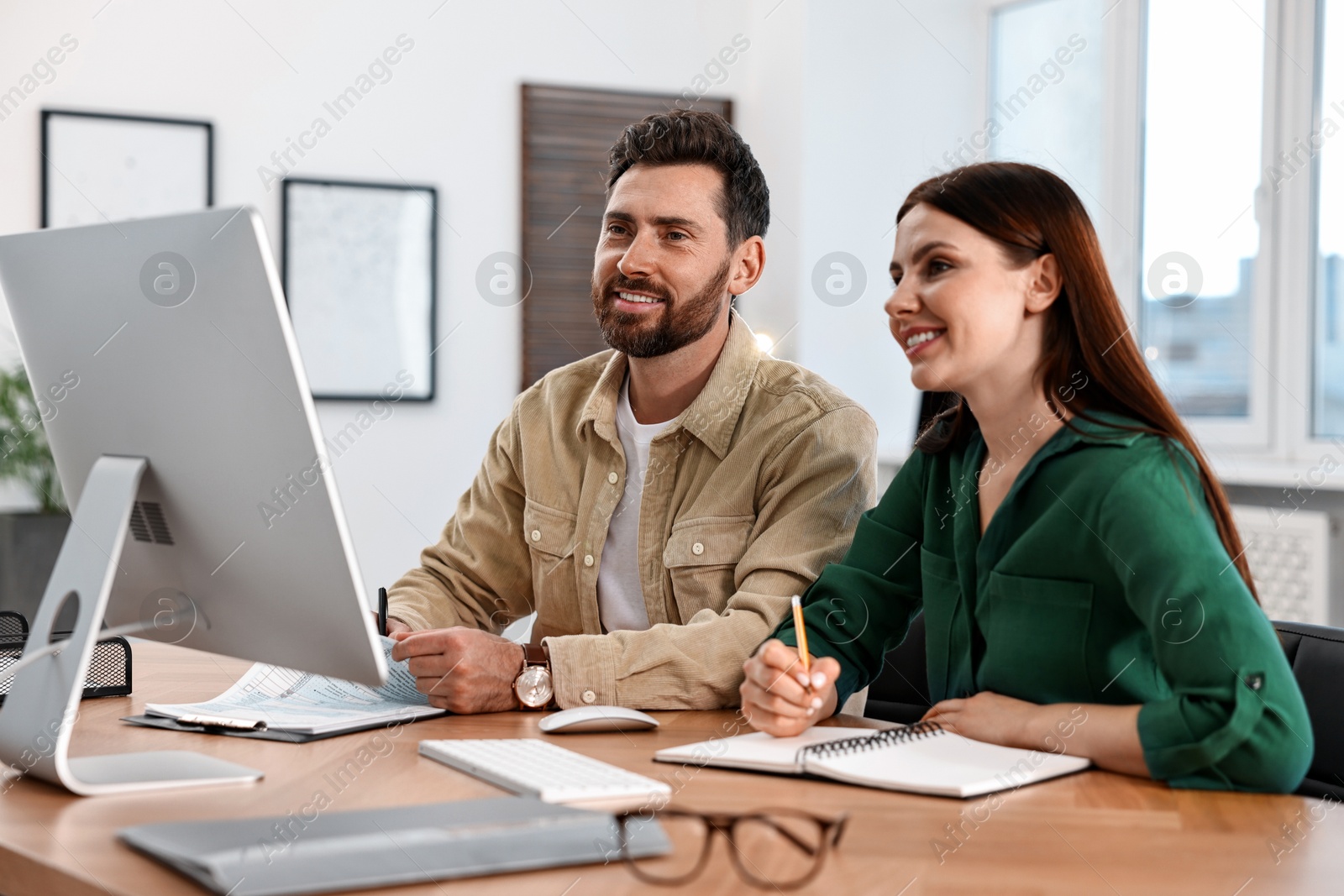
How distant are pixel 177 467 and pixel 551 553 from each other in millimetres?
879

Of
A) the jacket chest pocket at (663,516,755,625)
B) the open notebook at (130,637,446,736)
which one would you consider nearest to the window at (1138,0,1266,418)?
the jacket chest pocket at (663,516,755,625)

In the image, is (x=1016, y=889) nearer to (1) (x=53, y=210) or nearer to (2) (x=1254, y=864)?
(2) (x=1254, y=864)

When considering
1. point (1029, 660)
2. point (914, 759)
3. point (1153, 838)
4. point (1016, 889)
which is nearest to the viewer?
point (1016, 889)

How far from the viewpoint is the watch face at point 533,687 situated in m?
1.49

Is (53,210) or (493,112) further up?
(493,112)

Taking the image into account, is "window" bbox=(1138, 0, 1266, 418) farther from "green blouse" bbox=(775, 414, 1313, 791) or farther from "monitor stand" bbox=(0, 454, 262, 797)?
"monitor stand" bbox=(0, 454, 262, 797)

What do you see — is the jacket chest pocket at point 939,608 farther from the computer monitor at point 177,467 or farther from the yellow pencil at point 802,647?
the computer monitor at point 177,467

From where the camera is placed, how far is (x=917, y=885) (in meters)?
0.87

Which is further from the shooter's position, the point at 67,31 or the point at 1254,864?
the point at 67,31

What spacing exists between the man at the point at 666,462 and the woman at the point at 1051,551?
0.56 feet

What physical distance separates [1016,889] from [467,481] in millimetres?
3607

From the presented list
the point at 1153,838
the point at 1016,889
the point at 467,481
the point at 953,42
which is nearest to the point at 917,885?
the point at 1016,889

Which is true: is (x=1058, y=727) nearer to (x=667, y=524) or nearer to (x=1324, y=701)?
(x=1324, y=701)

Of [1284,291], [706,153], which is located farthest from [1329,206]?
[706,153]
